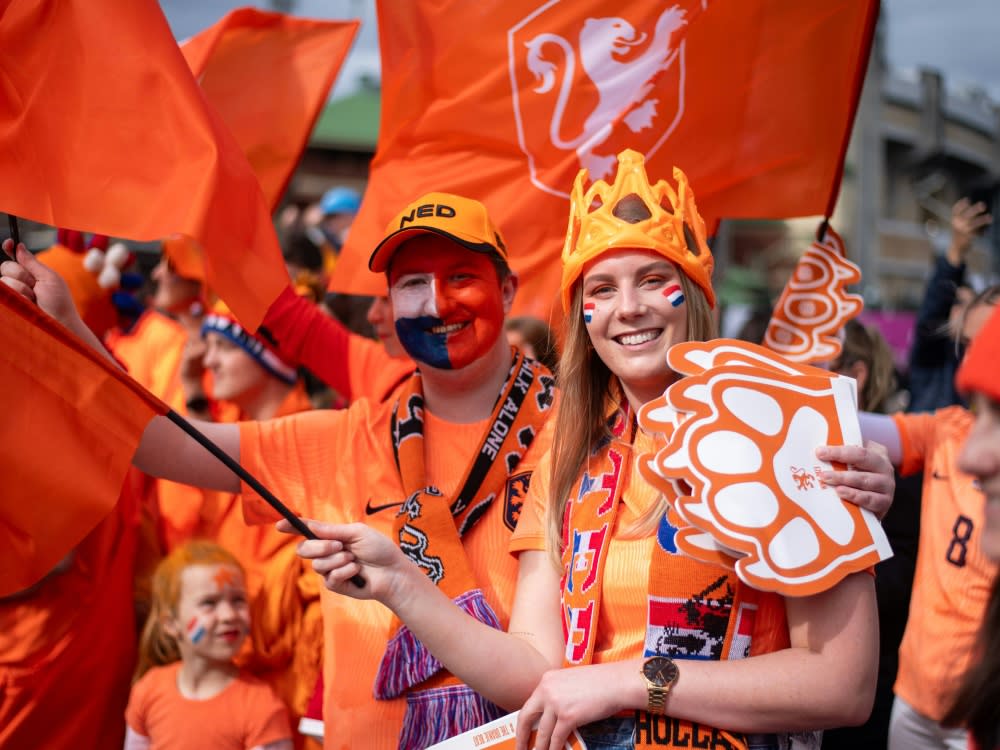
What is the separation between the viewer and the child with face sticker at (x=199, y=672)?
12.6ft

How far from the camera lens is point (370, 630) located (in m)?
2.82

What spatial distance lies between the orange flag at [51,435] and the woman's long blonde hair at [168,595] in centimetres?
152

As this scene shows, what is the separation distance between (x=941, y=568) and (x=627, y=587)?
1.78 meters

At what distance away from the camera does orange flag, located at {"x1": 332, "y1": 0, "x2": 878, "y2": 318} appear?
12.7 feet

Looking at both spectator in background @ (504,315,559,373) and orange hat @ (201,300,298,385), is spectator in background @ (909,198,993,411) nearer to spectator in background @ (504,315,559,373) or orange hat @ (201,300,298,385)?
spectator in background @ (504,315,559,373)

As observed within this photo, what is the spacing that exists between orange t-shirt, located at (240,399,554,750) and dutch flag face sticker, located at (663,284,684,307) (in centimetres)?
59

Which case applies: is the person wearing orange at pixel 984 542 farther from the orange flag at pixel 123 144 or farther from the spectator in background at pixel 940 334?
the spectator in background at pixel 940 334

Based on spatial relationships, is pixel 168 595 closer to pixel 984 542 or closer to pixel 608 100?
pixel 608 100

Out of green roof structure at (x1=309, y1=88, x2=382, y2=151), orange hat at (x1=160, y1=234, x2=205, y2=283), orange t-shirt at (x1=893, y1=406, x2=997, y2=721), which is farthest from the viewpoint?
green roof structure at (x1=309, y1=88, x2=382, y2=151)

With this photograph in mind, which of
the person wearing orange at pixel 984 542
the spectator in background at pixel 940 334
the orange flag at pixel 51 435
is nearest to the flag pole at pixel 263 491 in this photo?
the orange flag at pixel 51 435

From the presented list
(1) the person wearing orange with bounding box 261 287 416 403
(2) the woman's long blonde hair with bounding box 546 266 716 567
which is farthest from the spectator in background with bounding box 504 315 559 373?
(2) the woman's long blonde hair with bounding box 546 266 716 567

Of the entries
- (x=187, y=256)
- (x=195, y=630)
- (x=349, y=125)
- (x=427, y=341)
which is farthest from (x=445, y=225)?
(x=349, y=125)

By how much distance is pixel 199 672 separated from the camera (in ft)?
13.1

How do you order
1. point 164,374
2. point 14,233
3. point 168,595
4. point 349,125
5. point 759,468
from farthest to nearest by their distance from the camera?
point 349,125 < point 164,374 < point 168,595 < point 14,233 < point 759,468
